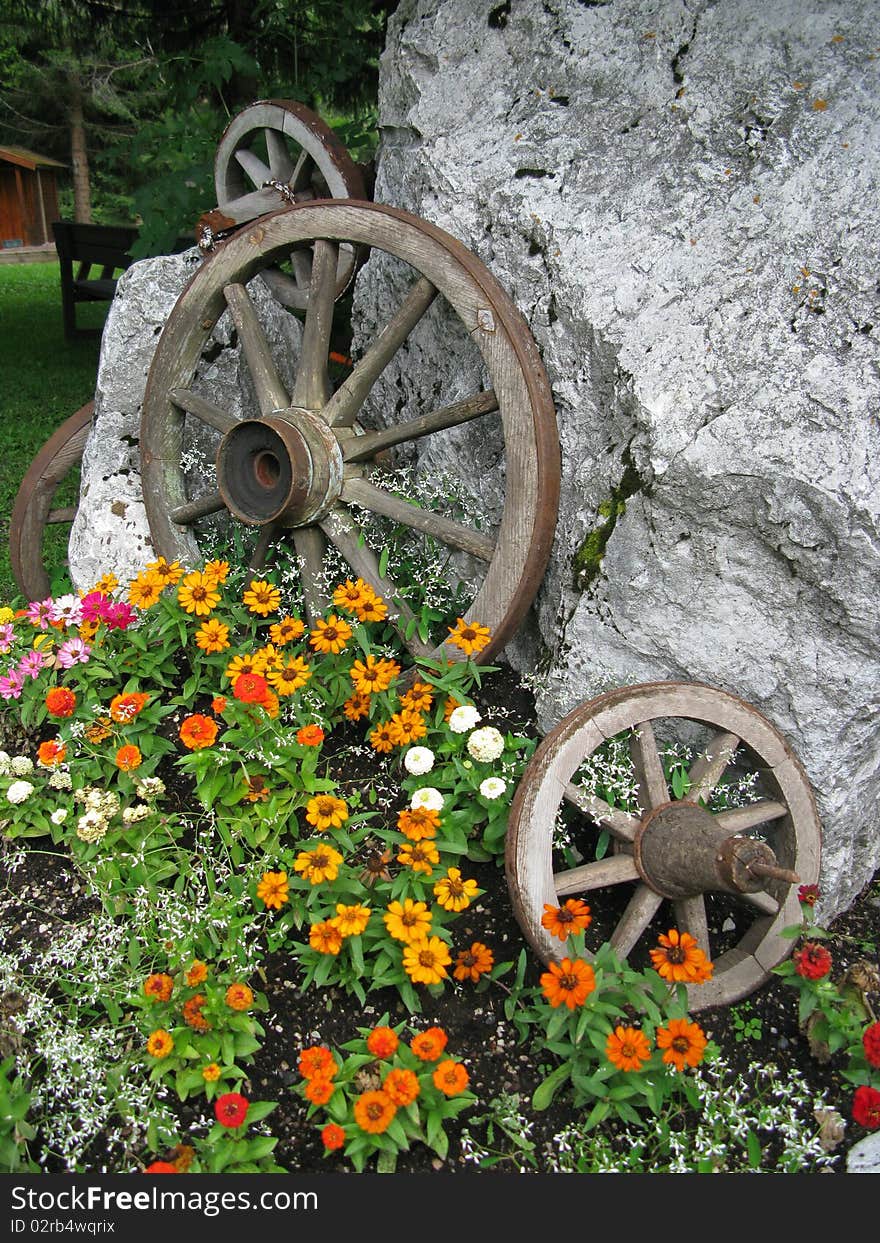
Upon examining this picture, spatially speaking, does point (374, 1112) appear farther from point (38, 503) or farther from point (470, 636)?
point (38, 503)

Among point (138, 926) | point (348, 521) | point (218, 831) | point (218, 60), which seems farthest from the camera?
point (218, 60)

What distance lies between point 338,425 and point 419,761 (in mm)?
1228

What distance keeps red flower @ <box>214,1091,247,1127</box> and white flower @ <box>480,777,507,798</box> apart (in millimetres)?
865

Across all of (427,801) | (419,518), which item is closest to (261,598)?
(419,518)

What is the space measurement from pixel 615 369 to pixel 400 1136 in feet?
6.41

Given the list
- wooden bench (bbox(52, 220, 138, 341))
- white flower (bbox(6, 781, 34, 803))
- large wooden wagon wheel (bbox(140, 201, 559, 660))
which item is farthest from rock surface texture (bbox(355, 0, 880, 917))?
wooden bench (bbox(52, 220, 138, 341))

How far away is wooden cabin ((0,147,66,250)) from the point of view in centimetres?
1942

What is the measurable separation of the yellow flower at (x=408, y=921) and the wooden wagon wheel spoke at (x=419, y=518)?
1043 millimetres

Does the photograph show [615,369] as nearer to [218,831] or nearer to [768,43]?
[768,43]

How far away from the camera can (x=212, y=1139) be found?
5.88ft

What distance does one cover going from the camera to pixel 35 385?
7.11 metres

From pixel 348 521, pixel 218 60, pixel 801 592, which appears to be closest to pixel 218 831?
pixel 348 521

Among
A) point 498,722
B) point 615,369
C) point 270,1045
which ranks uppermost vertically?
point 615,369

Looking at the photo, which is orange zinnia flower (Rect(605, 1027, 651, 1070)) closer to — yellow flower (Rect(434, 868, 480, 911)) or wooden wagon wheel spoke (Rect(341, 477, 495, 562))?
yellow flower (Rect(434, 868, 480, 911))
